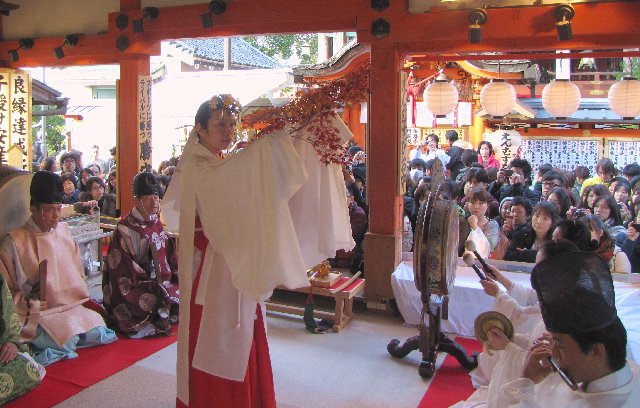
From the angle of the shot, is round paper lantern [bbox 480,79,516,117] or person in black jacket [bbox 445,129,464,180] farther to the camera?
person in black jacket [bbox 445,129,464,180]

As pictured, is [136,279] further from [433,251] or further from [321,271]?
[433,251]

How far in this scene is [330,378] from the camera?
5609 millimetres

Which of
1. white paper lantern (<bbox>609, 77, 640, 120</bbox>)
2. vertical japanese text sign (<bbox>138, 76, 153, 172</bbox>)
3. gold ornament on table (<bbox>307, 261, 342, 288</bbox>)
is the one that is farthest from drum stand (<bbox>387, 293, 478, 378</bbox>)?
vertical japanese text sign (<bbox>138, 76, 153, 172</bbox>)

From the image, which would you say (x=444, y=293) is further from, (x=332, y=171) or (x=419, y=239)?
(x=332, y=171)

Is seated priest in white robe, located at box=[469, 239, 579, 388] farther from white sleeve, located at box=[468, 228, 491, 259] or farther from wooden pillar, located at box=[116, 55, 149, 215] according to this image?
wooden pillar, located at box=[116, 55, 149, 215]

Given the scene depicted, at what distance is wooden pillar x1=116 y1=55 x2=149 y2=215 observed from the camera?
9.19m

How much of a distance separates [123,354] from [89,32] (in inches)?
233

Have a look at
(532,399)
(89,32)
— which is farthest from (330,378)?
A: (89,32)

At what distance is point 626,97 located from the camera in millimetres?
8320

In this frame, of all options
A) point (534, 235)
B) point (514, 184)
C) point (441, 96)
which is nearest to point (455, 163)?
point (514, 184)

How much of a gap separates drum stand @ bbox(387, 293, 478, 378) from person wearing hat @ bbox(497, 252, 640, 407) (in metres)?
2.99

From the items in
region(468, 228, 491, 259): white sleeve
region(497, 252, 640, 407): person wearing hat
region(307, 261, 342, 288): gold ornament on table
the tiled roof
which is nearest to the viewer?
region(497, 252, 640, 407): person wearing hat

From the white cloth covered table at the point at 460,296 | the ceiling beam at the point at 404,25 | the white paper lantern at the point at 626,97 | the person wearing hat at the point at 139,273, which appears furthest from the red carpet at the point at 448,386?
the white paper lantern at the point at 626,97

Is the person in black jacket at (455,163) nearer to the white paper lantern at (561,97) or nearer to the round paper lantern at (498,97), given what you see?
the round paper lantern at (498,97)
